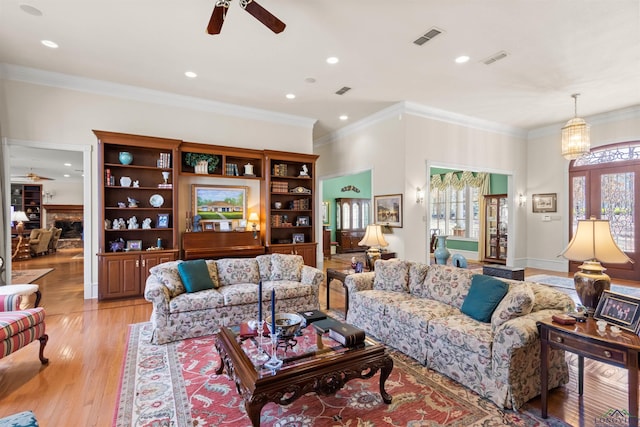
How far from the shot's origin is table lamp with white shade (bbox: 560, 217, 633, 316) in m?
2.19

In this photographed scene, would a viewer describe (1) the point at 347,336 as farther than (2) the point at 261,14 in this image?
No

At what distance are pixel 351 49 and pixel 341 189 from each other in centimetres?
812

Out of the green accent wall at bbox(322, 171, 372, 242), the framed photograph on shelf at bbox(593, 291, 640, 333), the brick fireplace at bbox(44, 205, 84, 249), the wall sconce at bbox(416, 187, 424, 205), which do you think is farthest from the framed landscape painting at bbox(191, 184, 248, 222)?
the brick fireplace at bbox(44, 205, 84, 249)

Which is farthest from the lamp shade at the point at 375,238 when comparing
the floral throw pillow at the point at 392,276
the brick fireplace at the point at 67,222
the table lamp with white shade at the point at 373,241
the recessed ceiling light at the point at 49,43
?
the brick fireplace at the point at 67,222

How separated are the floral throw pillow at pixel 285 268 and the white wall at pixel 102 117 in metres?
2.22

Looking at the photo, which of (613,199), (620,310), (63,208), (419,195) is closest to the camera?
(620,310)

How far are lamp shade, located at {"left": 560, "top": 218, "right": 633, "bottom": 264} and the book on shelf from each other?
172cm

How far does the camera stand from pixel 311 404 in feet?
7.41

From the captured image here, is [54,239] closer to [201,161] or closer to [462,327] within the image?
[201,161]

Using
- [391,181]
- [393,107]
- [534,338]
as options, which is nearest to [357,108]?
[393,107]

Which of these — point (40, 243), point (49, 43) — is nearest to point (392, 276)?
point (49, 43)

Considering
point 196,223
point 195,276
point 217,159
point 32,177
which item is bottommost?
point 195,276

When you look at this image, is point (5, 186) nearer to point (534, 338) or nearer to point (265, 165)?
point (265, 165)

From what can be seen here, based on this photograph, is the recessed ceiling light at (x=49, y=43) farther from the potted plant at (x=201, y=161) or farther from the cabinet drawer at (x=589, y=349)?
the cabinet drawer at (x=589, y=349)
